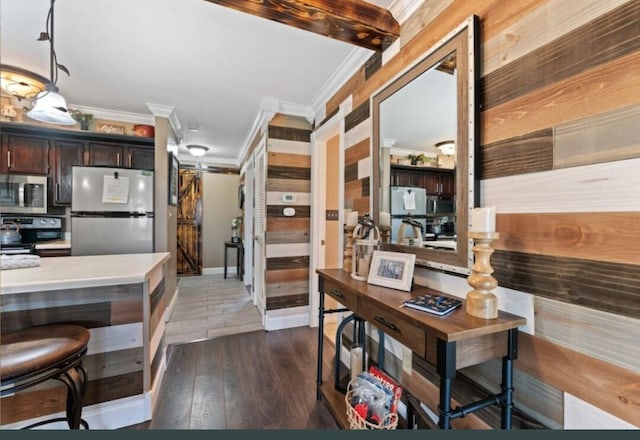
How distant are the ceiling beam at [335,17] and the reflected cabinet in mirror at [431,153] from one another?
32cm

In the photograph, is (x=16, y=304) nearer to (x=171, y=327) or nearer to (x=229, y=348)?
(x=229, y=348)

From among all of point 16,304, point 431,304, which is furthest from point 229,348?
point 431,304

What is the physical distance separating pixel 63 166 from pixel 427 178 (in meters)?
3.82

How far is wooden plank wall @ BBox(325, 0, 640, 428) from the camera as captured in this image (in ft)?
2.43

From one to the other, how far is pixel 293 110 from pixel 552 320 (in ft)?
9.48

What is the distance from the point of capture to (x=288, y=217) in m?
3.09

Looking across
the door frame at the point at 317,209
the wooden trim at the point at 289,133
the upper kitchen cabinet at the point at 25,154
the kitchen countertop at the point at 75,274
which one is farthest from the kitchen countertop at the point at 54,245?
the door frame at the point at 317,209

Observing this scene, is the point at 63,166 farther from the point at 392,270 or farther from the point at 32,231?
the point at 392,270

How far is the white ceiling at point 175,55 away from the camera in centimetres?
167

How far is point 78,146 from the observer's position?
9.91 ft

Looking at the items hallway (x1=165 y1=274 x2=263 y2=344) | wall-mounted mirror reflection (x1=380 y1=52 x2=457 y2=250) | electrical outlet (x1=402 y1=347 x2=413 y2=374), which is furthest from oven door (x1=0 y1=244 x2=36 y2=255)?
electrical outlet (x1=402 y1=347 x2=413 y2=374)

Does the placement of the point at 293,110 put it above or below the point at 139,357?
above

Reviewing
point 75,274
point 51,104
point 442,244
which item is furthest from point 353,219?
point 51,104

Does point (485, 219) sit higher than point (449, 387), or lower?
higher
